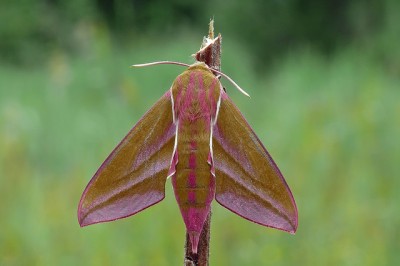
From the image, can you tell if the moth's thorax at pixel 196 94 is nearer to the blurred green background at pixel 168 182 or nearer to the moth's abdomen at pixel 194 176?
the moth's abdomen at pixel 194 176

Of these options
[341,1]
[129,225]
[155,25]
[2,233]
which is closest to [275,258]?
[129,225]

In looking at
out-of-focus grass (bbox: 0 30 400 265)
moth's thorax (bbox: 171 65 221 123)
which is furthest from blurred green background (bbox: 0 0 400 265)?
→ moth's thorax (bbox: 171 65 221 123)

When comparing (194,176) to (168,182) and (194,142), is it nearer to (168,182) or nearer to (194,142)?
(194,142)

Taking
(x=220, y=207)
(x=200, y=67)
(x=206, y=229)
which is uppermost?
(x=220, y=207)

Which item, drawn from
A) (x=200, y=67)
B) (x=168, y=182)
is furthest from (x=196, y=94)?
(x=168, y=182)

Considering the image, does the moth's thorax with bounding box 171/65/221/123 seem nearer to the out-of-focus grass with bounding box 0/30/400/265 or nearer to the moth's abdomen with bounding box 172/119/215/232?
the moth's abdomen with bounding box 172/119/215/232

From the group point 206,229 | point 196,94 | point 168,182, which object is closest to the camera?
point 206,229
